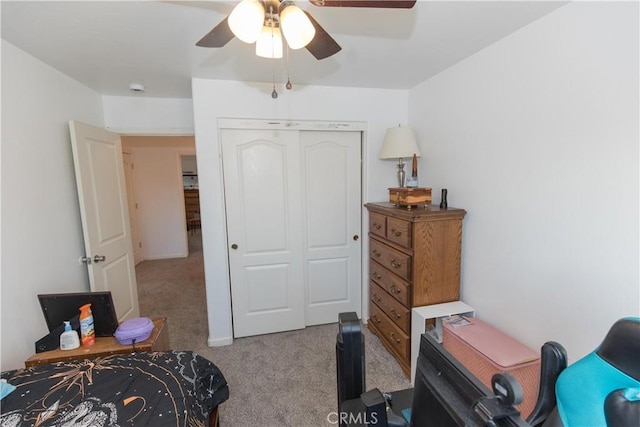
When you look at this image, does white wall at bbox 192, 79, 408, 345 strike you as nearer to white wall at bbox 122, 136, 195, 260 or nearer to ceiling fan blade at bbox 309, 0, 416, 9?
ceiling fan blade at bbox 309, 0, 416, 9

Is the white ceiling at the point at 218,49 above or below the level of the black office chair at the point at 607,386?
above

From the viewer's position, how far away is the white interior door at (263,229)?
267cm

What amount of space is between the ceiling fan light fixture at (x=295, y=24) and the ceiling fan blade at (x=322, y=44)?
0.33 ft

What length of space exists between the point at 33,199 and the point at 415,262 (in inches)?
101

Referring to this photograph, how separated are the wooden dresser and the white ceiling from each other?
1.11 meters

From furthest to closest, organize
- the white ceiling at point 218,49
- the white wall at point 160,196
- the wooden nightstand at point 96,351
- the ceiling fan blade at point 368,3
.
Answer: the white wall at point 160,196 → the wooden nightstand at point 96,351 → the white ceiling at point 218,49 → the ceiling fan blade at point 368,3

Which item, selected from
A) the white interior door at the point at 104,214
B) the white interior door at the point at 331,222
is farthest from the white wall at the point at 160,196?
the white interior door at the point at 331,222

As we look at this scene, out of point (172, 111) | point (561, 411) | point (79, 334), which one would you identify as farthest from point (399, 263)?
point (172, 111)

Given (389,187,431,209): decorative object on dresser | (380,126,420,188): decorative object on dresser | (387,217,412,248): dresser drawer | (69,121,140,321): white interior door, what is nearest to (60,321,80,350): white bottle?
(69,121,140,321): white interior door

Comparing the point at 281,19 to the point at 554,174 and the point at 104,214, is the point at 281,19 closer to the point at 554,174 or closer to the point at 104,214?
the point at 554,174

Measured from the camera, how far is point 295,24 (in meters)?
1.11

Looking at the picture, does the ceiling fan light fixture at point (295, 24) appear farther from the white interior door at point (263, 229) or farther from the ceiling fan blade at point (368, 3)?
the white interior door at point (263, 229)

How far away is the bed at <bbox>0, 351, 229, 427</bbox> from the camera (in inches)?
44.3

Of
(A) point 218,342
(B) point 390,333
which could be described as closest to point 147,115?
(A) point 218,342
